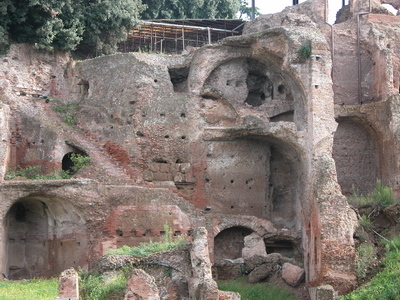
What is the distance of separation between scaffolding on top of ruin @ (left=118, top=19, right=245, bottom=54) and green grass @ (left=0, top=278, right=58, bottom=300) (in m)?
15.2

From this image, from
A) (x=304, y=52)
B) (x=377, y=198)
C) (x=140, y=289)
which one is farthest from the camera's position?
(x=304, y=52)

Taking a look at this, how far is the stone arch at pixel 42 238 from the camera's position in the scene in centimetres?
2978

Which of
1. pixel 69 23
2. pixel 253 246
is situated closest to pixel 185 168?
pixel 253 246

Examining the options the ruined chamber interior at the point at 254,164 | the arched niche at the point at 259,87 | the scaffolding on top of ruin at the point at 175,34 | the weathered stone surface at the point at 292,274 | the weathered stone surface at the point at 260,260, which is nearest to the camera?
the weathered stone surface at the point at 292,274

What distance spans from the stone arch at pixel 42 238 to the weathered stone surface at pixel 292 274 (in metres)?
6.90

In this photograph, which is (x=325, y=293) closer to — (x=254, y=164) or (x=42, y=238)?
(x=254, y=164)

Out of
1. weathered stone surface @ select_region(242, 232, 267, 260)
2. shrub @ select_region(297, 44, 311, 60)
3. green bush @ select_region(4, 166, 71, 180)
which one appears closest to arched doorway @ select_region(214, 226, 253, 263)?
weathered stone surface @ select_region(242, 232, 267, 260)

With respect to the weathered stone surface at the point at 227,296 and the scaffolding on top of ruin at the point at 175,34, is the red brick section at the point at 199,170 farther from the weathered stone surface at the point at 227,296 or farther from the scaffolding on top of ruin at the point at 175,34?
the weathered stone surface at the point at 227,296

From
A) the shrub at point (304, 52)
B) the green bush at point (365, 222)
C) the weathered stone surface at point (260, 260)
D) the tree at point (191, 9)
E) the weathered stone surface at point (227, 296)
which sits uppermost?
the tree at point (191, 9)

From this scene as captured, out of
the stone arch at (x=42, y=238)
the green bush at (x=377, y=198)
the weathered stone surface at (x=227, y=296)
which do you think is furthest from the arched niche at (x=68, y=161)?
the green bush at (x=377, y=198)

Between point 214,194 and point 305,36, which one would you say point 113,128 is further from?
point 305,36

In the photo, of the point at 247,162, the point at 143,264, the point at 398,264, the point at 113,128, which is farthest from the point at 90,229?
the point at 398,264

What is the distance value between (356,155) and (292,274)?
7.63 m

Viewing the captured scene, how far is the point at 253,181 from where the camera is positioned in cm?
3422
